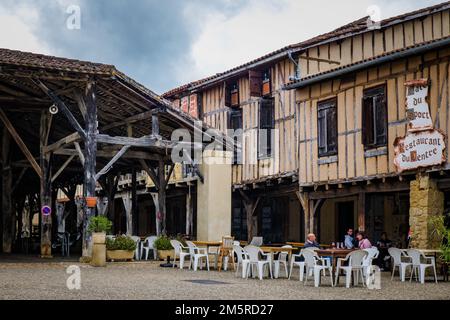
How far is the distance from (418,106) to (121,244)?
299 inches

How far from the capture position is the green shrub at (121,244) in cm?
1731

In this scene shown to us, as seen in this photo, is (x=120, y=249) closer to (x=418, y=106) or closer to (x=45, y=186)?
(x=45, y=186)

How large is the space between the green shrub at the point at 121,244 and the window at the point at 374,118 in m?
6.09


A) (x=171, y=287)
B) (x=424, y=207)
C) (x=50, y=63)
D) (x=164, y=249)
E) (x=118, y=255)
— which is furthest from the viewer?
(x=164, y=249)

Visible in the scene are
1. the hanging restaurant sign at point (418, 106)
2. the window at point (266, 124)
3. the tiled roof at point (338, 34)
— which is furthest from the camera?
the window at point (266, 124)

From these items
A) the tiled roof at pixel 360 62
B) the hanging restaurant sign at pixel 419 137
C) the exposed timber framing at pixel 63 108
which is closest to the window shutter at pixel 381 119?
the hanging restaurant sign at pixel 419 137

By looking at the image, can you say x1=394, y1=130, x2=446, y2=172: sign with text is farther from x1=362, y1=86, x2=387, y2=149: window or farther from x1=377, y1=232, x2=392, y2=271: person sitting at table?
x1=377, y1=232, x2=392, y2=271: person sitting at table

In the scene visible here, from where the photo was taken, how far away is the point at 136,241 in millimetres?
18531

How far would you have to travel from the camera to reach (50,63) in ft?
52.9

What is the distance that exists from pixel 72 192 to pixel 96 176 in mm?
11162

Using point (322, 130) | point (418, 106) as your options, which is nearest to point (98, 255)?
point (322, 130)

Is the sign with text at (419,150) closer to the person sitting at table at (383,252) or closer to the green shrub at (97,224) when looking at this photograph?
the person sitting at table at (383,252)

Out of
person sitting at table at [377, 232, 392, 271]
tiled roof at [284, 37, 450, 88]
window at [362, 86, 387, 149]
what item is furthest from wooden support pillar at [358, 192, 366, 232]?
tiled roof at [284, 37, 450, 88]
